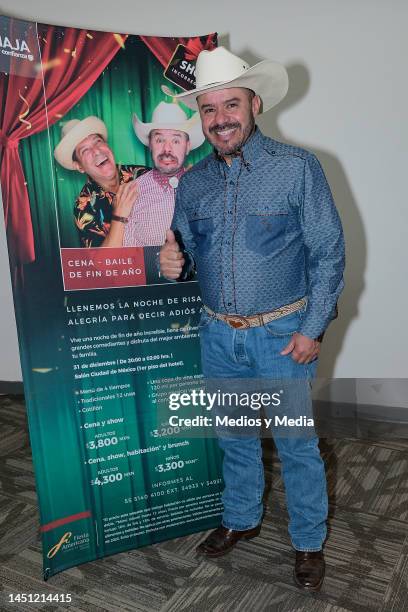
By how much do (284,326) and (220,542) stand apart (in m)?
0.89

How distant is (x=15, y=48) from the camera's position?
1.65 meters

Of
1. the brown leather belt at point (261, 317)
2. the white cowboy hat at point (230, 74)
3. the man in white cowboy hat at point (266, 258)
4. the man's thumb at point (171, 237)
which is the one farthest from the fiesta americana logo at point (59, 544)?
the white cowboy hat at point (230, 74)

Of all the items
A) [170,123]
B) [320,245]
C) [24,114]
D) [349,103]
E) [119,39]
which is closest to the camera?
[320,245]

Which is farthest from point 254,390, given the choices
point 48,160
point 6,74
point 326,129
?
point 326,129

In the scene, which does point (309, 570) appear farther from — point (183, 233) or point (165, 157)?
point (165, 157)

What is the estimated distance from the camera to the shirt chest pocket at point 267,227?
5.30ft

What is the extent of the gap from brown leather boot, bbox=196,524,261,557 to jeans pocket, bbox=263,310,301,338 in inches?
33.0

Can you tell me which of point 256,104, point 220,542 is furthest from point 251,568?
point 256,104

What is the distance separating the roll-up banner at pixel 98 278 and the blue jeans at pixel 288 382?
265mm

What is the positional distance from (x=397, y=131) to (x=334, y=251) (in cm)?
146

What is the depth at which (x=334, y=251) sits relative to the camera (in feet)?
5.21

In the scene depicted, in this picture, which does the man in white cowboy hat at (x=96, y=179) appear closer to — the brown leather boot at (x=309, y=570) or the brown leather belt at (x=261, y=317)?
the brown leather belt at (x=261, y=317)

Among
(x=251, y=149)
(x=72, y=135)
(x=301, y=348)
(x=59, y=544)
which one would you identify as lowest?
(x=59, y=544)

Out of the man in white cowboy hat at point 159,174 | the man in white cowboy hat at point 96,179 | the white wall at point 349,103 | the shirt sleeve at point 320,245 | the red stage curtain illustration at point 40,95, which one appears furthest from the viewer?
the white wall at point 349,103
